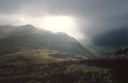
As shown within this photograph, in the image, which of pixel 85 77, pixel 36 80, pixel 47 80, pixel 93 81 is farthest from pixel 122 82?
pixel 36 80

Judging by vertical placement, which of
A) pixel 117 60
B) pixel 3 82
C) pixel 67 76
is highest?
pixel 117 60

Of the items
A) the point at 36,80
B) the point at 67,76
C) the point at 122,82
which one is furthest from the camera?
the point at 36,80

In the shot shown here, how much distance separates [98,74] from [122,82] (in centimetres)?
1869

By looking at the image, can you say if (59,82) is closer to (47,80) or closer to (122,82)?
(47,80)

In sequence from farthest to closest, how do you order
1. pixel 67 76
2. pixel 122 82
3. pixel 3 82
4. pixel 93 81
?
pixel 3 82 < pixel 67 76 < pixel 93 81 < pixel 122 82

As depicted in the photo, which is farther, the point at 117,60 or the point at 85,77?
the point at 117,60

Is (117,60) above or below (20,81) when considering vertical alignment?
above

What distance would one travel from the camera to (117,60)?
238ft

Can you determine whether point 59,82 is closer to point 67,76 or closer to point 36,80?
point 67,76

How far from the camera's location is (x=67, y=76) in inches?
2392

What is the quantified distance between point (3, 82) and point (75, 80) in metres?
37.1

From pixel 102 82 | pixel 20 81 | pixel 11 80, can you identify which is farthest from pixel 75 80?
pixel 11 80

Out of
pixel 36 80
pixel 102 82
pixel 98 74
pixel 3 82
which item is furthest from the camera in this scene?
pixel 3 82

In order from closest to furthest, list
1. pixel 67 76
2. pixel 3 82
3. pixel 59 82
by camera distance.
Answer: pixel 59 82 < pixel 67 76 < pixel 3 82
